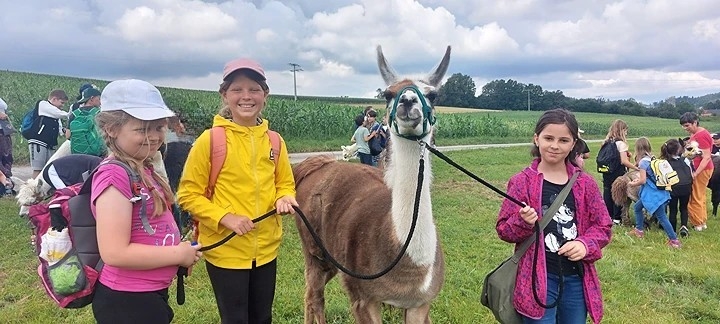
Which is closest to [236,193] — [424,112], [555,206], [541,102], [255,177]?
[255,177]

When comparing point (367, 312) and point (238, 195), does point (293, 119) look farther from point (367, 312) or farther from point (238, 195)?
point (238, 195)

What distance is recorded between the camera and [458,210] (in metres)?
8.74

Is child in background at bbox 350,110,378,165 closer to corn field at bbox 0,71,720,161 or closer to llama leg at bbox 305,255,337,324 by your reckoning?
corn field at bbox 0,71,720,161

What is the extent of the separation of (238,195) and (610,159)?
23.8 ft

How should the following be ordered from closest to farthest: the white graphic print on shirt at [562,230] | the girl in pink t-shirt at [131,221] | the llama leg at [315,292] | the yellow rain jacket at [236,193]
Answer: the girl in pink t-shirt at [131,221], the yellow rain jacket at [236,193], the white graphic print on shirt at [562,230], the llama leg at [315,292]

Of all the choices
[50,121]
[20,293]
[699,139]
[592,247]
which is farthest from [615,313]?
[50,121]

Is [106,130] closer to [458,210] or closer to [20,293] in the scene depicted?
[20,293]

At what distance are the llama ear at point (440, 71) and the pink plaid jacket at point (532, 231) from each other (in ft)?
3.40

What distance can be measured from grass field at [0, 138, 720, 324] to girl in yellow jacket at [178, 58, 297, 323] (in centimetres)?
167

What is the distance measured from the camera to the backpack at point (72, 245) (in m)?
1.78

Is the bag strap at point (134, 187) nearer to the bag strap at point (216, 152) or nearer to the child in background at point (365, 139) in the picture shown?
the bag strap at point (216, 152)

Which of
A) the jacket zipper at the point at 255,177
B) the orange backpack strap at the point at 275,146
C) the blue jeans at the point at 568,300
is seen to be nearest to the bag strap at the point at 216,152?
the jacket zipper at the point at 255,177

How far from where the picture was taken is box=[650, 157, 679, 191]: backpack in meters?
6.67

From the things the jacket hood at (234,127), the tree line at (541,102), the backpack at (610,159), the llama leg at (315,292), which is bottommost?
the llama leg at (315,292)
